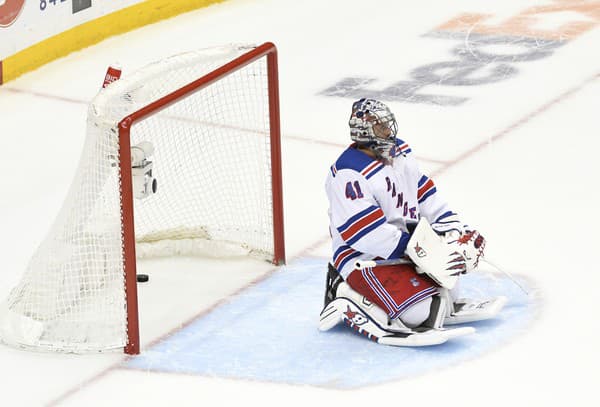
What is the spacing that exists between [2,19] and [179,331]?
307 cm

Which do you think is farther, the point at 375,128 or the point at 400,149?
the point at 400,149

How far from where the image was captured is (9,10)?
25.3 ft

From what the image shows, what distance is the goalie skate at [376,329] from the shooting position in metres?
4.83

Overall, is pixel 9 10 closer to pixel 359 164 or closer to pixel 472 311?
pixel 359 164

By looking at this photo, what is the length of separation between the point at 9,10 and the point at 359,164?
339 cm

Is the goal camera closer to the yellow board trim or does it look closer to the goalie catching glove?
the goalie catching glove

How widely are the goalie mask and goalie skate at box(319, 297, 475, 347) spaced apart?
487 millimetres

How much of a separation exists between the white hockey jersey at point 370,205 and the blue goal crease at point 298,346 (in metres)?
0.26

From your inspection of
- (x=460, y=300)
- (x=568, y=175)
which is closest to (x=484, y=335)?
(x=460, y=300)

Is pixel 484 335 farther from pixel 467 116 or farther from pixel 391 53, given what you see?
pixel 391 53

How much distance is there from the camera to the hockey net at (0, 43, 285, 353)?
194 inches

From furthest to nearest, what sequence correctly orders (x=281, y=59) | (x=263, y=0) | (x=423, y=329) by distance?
(x=263, y=0) < (x=281, y=59) < (x=423, y=329)

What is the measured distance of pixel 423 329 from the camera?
4906mm

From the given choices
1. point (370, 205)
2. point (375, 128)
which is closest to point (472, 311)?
point (370, 205)
